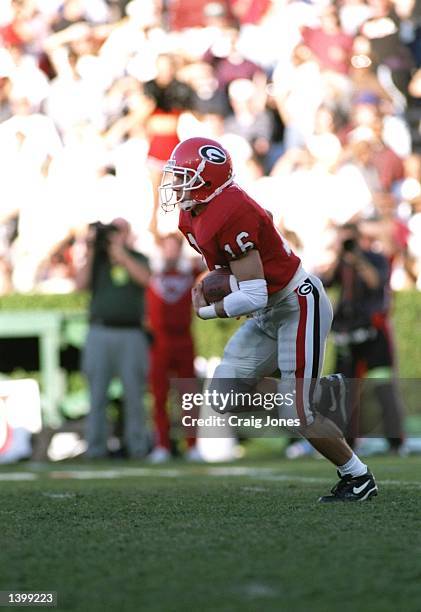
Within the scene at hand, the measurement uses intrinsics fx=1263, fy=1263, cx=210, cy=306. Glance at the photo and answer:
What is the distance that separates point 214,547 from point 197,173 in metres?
1.91

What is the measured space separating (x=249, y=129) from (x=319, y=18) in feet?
5.06

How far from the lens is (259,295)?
5297 mm

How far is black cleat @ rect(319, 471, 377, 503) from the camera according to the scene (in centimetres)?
548

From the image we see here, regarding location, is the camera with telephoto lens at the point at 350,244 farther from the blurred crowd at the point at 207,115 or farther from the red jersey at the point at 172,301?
the red jersey at the point at 172,301

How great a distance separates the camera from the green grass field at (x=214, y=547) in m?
3.33

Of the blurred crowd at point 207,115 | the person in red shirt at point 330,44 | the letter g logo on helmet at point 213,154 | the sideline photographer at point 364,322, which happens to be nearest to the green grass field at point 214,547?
the letter g logo on helmet at point 213,154

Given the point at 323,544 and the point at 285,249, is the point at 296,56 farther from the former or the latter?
the point at 323,544

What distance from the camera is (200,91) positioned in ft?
41.2

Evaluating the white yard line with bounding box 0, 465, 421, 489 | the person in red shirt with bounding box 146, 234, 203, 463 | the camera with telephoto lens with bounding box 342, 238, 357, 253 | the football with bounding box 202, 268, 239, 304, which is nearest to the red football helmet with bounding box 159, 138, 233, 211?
the football with bounding box 202, 268, 239, 304

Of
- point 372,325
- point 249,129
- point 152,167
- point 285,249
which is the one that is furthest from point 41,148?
point 285,249

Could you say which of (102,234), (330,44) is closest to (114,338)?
(102,234)

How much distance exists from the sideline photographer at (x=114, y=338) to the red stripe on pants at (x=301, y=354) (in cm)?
434

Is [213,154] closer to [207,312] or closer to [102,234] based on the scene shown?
[207,312]

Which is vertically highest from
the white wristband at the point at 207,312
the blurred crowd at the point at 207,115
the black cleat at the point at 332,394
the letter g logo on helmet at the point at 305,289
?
the blurred crowd at the point at 207,115
